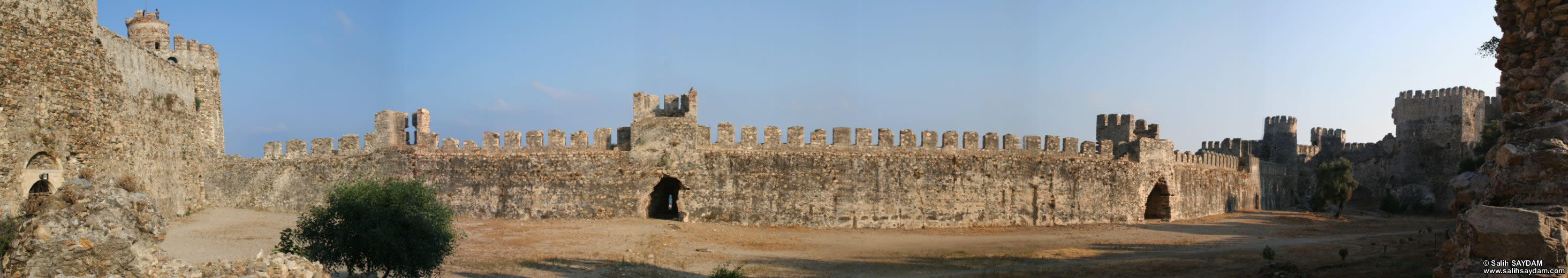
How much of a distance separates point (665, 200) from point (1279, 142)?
3564cm

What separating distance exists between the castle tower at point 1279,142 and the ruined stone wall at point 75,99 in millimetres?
46036

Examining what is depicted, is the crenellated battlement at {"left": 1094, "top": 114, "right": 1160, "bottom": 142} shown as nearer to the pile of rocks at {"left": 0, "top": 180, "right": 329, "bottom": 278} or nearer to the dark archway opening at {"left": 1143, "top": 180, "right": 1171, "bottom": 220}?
the dark archway opening at {"left": 1143, "top": 180, "right": 1171, "bottom": 220}

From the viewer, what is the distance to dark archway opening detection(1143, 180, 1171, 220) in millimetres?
28172

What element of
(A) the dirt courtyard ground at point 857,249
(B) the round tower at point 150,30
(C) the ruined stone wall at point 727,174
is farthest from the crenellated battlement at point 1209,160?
(B) the round tower at point 150,30

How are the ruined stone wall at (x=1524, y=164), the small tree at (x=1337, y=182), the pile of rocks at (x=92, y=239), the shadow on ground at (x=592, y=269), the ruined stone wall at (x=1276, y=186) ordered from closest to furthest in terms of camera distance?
the ruined stone wall at (x=1524, y=164) < the pile of rocks at (x=92, y=239) < the shadow on ground at (x=592, y=269) < the small tree at (x=1337, y=182) < the ruined stone wall at (x=1276, y=186)

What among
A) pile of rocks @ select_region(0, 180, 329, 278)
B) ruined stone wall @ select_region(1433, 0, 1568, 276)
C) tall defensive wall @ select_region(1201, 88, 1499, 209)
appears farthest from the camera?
tall defensive wall @ select_region(1201, 88, 1499, 209)

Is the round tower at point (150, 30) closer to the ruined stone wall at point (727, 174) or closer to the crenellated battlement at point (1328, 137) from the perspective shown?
the ruined stone wall at point (727, 174)

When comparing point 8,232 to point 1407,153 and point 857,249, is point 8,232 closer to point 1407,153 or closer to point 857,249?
point 857,249

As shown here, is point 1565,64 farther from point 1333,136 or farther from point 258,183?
point 1333,136

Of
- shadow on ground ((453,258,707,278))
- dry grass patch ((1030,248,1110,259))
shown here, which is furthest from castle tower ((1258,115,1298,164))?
shadow on ground ((453,258,707,278))

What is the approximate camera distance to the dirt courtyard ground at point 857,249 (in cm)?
1548

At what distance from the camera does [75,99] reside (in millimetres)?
15492

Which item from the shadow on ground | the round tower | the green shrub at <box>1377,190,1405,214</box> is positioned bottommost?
the green shrub at <box>1377,190,1405,214</box>

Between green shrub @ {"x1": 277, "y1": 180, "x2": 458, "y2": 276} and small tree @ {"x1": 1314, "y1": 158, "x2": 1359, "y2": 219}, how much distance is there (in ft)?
106
